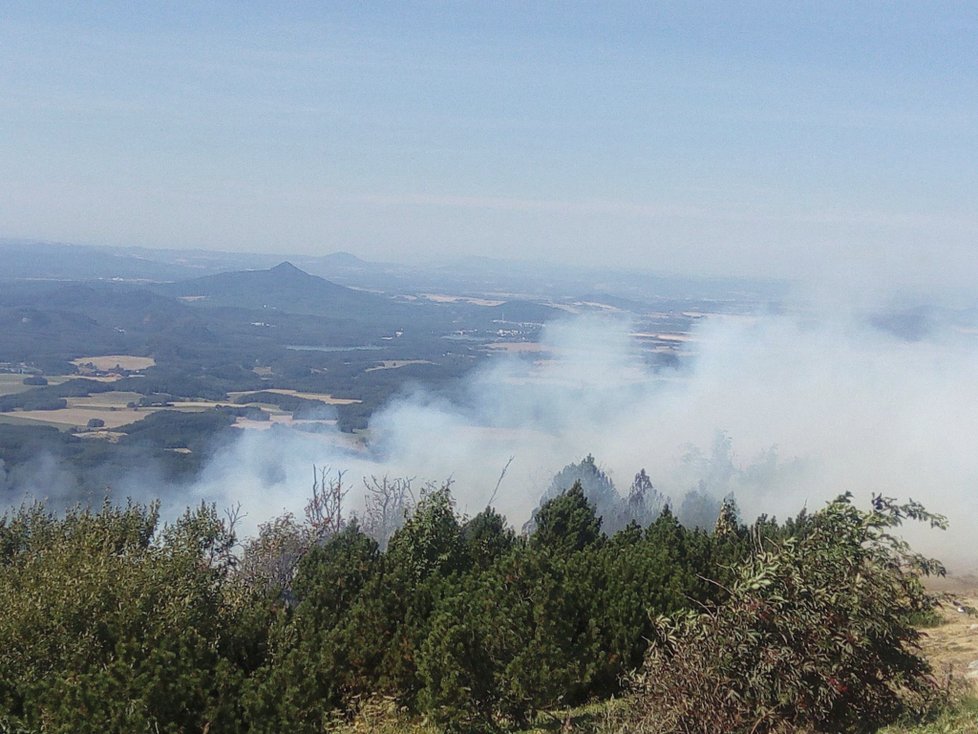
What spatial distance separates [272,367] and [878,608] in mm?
164830

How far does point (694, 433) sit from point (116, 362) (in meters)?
108

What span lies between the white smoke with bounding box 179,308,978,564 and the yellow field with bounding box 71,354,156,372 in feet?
175

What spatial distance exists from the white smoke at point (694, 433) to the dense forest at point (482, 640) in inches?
1462

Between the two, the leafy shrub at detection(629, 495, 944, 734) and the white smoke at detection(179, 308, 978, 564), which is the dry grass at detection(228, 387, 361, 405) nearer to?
the white smoke at detection(179, 308, 978, 564)

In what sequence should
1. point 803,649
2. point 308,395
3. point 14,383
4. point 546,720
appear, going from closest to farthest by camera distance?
point 803,649, point 546,720, point 308,395, point 14,383

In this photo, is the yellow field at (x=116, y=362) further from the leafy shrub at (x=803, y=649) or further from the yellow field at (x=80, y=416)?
the leafy shrub at (x=803, y=649)

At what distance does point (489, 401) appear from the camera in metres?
138

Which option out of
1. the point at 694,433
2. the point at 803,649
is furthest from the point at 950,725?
the point at 694,433

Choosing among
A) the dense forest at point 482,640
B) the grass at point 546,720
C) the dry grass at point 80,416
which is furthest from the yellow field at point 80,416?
the grass at point 546,720

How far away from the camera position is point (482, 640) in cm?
1471

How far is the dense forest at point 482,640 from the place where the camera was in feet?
40.7

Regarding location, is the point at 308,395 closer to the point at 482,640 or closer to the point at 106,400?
the point at 106,400

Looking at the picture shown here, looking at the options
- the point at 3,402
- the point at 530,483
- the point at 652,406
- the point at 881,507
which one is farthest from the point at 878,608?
the point at 3,402

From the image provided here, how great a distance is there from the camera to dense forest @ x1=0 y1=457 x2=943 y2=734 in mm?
12391
